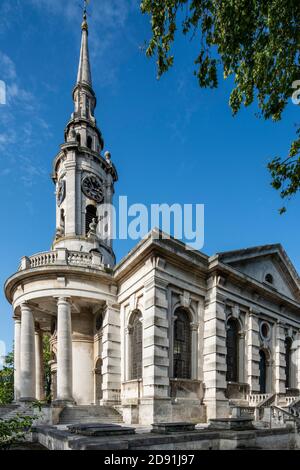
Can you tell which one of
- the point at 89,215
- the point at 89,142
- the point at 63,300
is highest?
the point at 89,142

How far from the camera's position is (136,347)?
19156mm

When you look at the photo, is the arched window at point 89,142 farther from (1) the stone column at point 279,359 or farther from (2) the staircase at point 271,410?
(2) the staircase at point 271,410

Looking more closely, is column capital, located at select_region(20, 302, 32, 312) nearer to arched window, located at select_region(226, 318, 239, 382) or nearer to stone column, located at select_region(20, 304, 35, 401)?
stone column, located at select_region(20, 304, 35, 401)

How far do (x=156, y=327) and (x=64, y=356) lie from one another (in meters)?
5.75

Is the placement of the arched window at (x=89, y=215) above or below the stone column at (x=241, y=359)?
above

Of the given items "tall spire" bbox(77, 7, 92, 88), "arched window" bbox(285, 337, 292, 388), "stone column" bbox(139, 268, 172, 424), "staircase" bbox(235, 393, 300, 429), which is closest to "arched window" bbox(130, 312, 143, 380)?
"stone column" bbox(139, 268, 172, 424)

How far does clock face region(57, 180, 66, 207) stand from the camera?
28.1 metres

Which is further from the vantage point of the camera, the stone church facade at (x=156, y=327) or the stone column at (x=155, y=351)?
the stone church facade at (x=156, y=327)

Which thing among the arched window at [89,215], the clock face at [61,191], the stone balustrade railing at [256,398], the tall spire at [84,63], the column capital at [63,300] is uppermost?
the tall spire at [84,63]

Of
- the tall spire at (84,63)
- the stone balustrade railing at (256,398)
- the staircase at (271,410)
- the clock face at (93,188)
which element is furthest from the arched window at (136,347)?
the tall spire at (84,63)

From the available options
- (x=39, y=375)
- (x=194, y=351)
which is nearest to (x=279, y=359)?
(x=194, y=351)

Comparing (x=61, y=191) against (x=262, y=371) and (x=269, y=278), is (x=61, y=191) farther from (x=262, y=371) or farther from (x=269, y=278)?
(x=262, y=371)

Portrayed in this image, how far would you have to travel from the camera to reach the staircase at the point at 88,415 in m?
17.0
